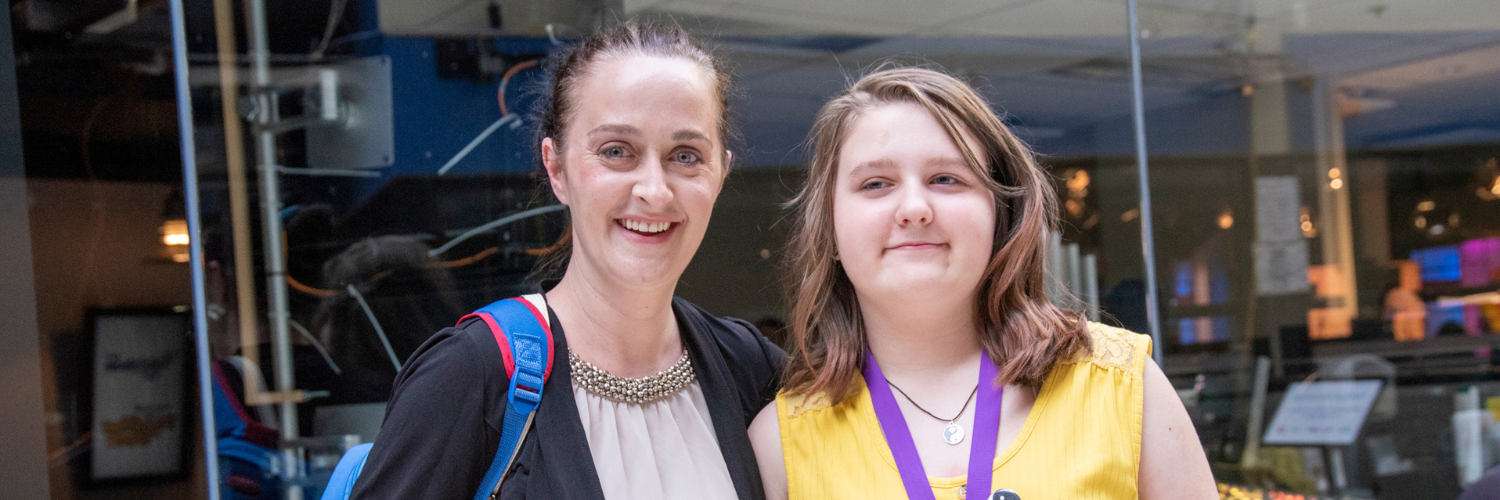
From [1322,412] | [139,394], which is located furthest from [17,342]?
[1322,412]

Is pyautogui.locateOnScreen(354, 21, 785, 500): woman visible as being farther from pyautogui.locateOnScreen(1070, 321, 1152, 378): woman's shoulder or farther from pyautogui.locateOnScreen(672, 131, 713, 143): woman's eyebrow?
pyautogui.locateOnScreen(1070, 321, 1152, 378): woman's shoulder

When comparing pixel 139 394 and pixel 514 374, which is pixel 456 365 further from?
pixel 139 394

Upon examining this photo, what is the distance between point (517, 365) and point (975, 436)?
0.67m

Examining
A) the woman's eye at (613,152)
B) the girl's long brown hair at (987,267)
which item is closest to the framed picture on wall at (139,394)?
the woman's eye at (613,152)

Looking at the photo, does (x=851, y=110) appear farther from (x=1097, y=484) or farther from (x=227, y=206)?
(x=227, y=206)

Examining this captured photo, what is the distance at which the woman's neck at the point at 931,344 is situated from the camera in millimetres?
1557

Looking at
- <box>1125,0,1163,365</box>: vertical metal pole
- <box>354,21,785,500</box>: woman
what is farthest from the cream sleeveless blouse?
<box>1125,0,1163,365</box>: vertical metal pole

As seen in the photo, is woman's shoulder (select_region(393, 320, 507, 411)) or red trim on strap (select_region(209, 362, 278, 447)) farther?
red trim on strap (select_region(209, 362, 278, 447))

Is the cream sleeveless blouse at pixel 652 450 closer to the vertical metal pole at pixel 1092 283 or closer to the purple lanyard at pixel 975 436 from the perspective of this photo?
the purple lanyard at pixel 975 436

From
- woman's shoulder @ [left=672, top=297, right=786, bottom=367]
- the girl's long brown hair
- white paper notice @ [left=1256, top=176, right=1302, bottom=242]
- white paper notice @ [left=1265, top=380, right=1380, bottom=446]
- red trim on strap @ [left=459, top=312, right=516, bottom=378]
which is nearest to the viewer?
red trim on strap @ [left=459, top=312, right=516, bottom=378]

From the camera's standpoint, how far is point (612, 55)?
Answer: 60.7 inches

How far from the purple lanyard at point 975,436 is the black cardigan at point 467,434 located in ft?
0.78

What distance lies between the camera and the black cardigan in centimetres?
128

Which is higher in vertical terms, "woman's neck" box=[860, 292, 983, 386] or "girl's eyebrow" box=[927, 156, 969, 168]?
"girl's eyebrow" box=[927, 156, 969, 168]
